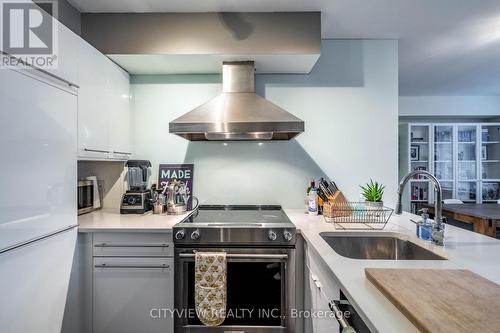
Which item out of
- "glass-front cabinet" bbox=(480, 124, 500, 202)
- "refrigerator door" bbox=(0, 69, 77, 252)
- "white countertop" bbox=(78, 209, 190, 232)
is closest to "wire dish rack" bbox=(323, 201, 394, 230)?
"white countertop" bbox=(78, 209, 190, 232)

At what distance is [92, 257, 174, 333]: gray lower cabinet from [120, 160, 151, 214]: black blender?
0.52 m

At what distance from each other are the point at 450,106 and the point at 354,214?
3.82 meters

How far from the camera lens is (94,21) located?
1972 millimetres

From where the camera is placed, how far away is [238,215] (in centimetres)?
207

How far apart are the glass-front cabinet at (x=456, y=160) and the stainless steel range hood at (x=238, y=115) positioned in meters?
3.50

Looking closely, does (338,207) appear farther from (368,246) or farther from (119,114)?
(119,114)

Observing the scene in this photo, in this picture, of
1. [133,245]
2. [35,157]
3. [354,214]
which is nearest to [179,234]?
[133,245]

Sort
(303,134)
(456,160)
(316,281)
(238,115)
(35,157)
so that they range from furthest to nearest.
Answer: (456,160) → (303,134) → (238,115) → (316,281) → (35,157)

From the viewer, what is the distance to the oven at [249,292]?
66.1 inches

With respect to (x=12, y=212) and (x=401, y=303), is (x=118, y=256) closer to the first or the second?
(x=12, y=212)

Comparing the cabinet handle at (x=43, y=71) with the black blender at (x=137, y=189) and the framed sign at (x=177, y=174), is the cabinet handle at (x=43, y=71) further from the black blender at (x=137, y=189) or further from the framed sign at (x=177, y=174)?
the framed sign at (x=177, y=174)

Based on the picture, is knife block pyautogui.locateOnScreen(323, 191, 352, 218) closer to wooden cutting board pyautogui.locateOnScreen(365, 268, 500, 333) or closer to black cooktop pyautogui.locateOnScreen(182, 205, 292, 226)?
black cooktop pyautogui.locateOnScreen(182, 205, 292, 226)

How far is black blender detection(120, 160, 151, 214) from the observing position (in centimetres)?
216

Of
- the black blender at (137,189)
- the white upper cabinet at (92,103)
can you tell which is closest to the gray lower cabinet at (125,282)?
the black blender at (137,189)
